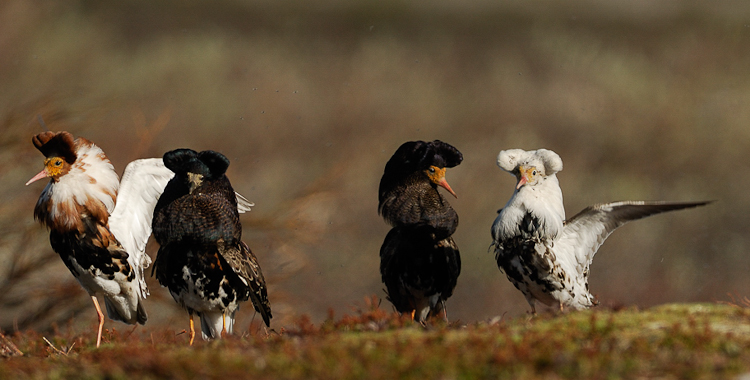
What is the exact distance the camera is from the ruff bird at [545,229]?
6805mm

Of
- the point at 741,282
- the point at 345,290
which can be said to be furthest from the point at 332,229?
the point at 741,282

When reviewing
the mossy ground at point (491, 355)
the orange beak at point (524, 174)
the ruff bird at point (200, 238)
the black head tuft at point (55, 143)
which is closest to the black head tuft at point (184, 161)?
the ruff bird at point (200, 238)

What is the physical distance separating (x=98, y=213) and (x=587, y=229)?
4.86 metres

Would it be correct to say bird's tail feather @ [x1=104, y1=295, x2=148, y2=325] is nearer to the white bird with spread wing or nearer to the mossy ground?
the white bird with spread wing

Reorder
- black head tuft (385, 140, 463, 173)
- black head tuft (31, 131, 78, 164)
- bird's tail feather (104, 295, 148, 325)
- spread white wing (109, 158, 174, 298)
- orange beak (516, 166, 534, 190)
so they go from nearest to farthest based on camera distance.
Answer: orange beak (516, 166, 534, 190) → black head tuft (385, 140, 463, 173) → black head tuft (31, 131, 78, 164) → spread white wing (109, 158, 174, 298) → bird's tail feather (104, 295, 148, 325)

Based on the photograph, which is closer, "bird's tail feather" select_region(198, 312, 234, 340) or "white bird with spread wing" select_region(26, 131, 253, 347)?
"bird's tail feather" select_region(198, 312, 234, 340)

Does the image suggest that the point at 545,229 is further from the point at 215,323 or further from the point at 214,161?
the point at 215,323

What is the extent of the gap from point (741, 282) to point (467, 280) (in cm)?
694

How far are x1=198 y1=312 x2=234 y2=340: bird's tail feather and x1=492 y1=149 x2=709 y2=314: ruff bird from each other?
8.70 ft

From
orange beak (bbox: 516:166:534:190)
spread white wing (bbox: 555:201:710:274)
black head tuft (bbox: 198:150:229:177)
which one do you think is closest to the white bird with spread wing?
black head tuft (bbox: 198:150:229:177)

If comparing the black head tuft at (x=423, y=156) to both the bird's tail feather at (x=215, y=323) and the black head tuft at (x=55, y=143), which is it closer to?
the bird's tail feather at (x=215, y=323)

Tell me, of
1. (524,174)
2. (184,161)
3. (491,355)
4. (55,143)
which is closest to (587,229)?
(524,174)

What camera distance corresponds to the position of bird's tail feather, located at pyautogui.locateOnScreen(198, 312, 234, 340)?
23.3 feet

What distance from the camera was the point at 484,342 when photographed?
4.29 metres
